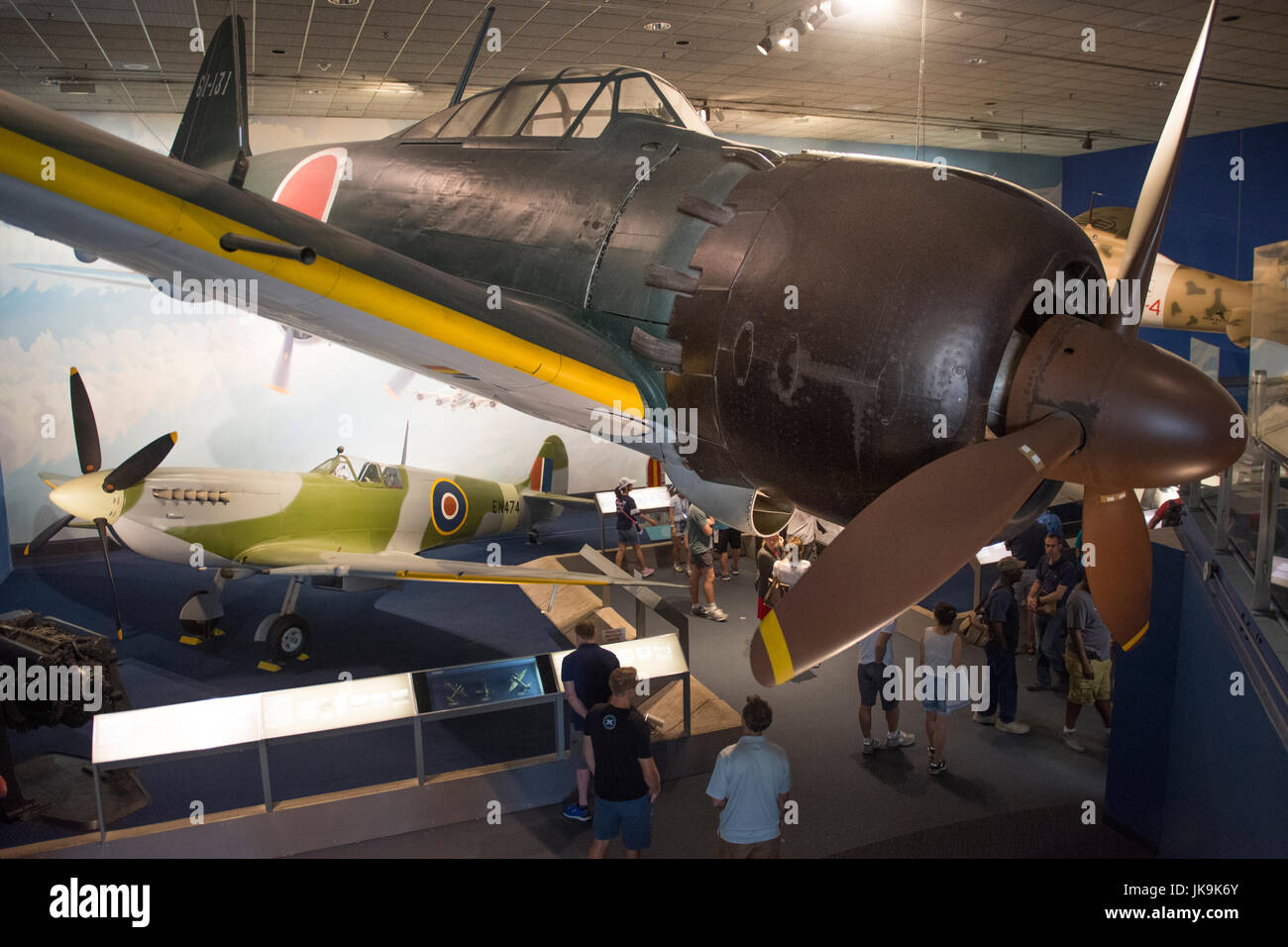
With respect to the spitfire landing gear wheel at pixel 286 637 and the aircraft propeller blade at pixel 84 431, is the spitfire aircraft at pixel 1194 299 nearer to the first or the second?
the spitfire landing gear wheel at pixel 286 637

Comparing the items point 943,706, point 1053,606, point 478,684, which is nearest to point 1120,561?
point 943,706

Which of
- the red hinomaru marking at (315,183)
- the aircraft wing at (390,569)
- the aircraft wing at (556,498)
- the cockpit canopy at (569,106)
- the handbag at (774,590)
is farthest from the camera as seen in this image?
the aircraft wing at (556,498)

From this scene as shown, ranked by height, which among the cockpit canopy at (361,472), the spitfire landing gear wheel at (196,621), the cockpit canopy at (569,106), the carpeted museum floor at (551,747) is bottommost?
the carpeted museum floor at (551,747)

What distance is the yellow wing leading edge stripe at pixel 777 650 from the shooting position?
161cm

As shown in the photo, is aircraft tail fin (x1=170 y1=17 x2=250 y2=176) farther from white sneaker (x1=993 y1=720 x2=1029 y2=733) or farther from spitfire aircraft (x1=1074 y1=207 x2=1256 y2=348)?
spitfire aircraft (x1=1074 y1=207 x2=1256 y2=348)

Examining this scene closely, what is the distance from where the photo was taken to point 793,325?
188 cm

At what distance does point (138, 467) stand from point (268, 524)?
1196 millimetres

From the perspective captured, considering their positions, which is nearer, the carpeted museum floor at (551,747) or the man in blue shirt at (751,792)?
the man in blue shirt at (751,792)

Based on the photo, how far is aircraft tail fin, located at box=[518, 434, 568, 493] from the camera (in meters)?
11.6

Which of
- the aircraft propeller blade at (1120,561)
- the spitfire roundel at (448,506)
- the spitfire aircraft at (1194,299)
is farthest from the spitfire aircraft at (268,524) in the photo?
the spitfire aircraft at (1194,299)

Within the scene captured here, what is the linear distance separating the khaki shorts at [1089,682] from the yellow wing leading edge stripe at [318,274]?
500cm

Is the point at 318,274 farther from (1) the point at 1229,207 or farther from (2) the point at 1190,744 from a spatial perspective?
(1) the point at 1229,207

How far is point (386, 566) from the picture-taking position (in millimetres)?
7527

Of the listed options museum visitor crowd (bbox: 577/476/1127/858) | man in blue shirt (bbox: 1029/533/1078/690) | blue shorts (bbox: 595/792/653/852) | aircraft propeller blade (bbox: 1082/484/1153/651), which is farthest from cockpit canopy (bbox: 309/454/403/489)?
aircraft propeller blade (bbox: 1082/484/1153/651)
